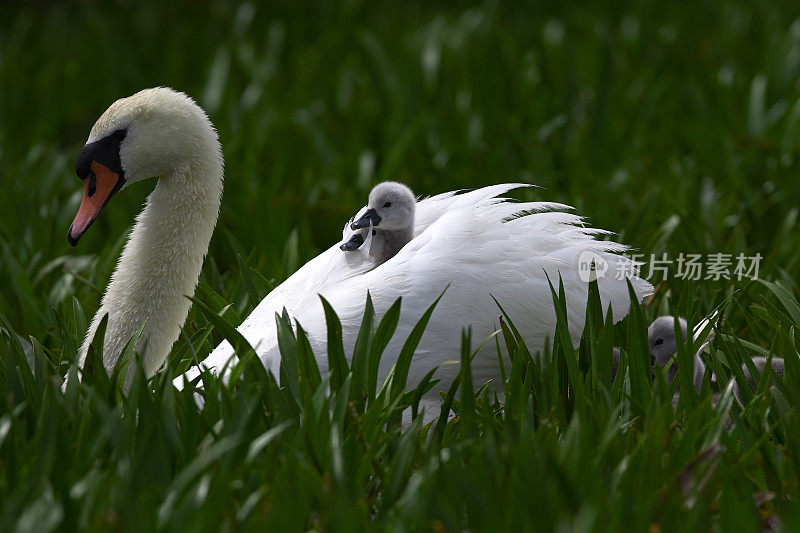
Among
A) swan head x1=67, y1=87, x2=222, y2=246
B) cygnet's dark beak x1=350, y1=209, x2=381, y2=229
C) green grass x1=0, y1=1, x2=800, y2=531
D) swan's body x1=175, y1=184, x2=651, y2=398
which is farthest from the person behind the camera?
cygnet's dark beak x1=350, y1=209, x2=381, y2=229

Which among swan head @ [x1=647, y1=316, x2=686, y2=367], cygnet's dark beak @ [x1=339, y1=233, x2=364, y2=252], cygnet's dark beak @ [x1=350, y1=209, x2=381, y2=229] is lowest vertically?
swan head @ [x1=647, y1=316, x2=686, y2=367]

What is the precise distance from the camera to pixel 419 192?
4.85 m

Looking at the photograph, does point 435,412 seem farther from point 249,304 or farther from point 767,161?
point 767,161

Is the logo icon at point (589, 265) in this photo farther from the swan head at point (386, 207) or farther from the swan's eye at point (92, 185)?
the swan's eye at point (92, 185)

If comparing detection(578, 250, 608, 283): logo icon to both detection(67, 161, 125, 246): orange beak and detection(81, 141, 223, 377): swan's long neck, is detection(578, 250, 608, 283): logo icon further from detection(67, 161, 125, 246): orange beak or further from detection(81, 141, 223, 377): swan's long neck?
detection(67, 161, 125, 246): orange beak

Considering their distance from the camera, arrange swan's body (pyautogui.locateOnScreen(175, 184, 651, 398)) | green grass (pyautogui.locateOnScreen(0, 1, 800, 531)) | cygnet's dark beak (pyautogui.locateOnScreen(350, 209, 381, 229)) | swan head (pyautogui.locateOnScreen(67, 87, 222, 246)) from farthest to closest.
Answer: cygnet's dark beak (pyautogui.locateOnScreen(350, 209, 381, 229))
swan head (pyautogui.locateOnScreen(67, 87, 222, 246))
swan's body (pyautogui.locateOnScreen(175, 184, 651, 398))
green grass (pyautogui.locateOnScreen(0, 1, 800, 531))

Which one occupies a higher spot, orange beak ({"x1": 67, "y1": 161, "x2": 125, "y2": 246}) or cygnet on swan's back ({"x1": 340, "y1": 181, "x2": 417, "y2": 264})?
orange beak ({"x1": 67, "y1": 161, "x2": 125, "y2": 246})

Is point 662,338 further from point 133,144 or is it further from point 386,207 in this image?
point 133,144

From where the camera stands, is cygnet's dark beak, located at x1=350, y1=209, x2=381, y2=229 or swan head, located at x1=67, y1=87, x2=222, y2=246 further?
cygnet's dark beak, located at x1=350, y1=209, x2=381, y2=229

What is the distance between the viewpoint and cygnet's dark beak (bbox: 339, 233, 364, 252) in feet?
9.55

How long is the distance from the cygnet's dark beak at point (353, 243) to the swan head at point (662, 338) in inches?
31.3

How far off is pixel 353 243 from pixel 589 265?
0.60m

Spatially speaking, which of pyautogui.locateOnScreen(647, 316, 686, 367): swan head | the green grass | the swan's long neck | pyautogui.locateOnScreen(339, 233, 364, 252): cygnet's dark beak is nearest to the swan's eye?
the swan's long neck

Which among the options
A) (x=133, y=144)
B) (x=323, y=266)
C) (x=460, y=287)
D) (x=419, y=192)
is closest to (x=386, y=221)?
(x=323, y=266)
